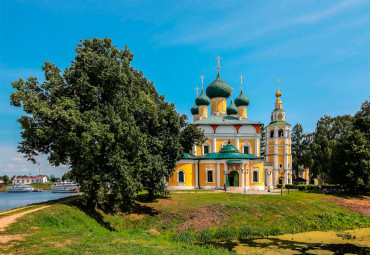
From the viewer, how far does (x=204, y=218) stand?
2264 centimetres

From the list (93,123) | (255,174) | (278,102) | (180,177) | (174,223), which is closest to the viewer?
(93,123)

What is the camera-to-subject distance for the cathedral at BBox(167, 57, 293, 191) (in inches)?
1357

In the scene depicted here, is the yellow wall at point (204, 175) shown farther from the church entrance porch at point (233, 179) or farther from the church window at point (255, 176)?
the church window at point (255, 176)

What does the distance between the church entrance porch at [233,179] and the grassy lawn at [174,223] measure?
5807 millimetres

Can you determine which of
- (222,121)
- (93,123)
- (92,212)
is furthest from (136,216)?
(222,121)

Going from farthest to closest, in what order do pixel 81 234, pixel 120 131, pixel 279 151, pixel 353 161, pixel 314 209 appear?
pixel 279 151 < pixel 353 161 < pixel 314 209 < pixel 120 131 < pixel 81 234

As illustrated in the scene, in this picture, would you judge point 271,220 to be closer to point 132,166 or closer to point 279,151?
point 132,166

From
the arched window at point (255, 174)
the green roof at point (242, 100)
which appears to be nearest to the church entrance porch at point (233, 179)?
the arched window at point (255, 174)

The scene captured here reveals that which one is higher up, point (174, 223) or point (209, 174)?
point (209, 174)

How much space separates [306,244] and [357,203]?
53.2 ft

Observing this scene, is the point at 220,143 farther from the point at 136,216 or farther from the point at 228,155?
the point at 136,216

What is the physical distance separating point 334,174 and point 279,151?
13438 mm

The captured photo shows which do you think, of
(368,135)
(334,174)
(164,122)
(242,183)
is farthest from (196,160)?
(368,135)

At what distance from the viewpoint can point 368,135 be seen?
35.7 metres
